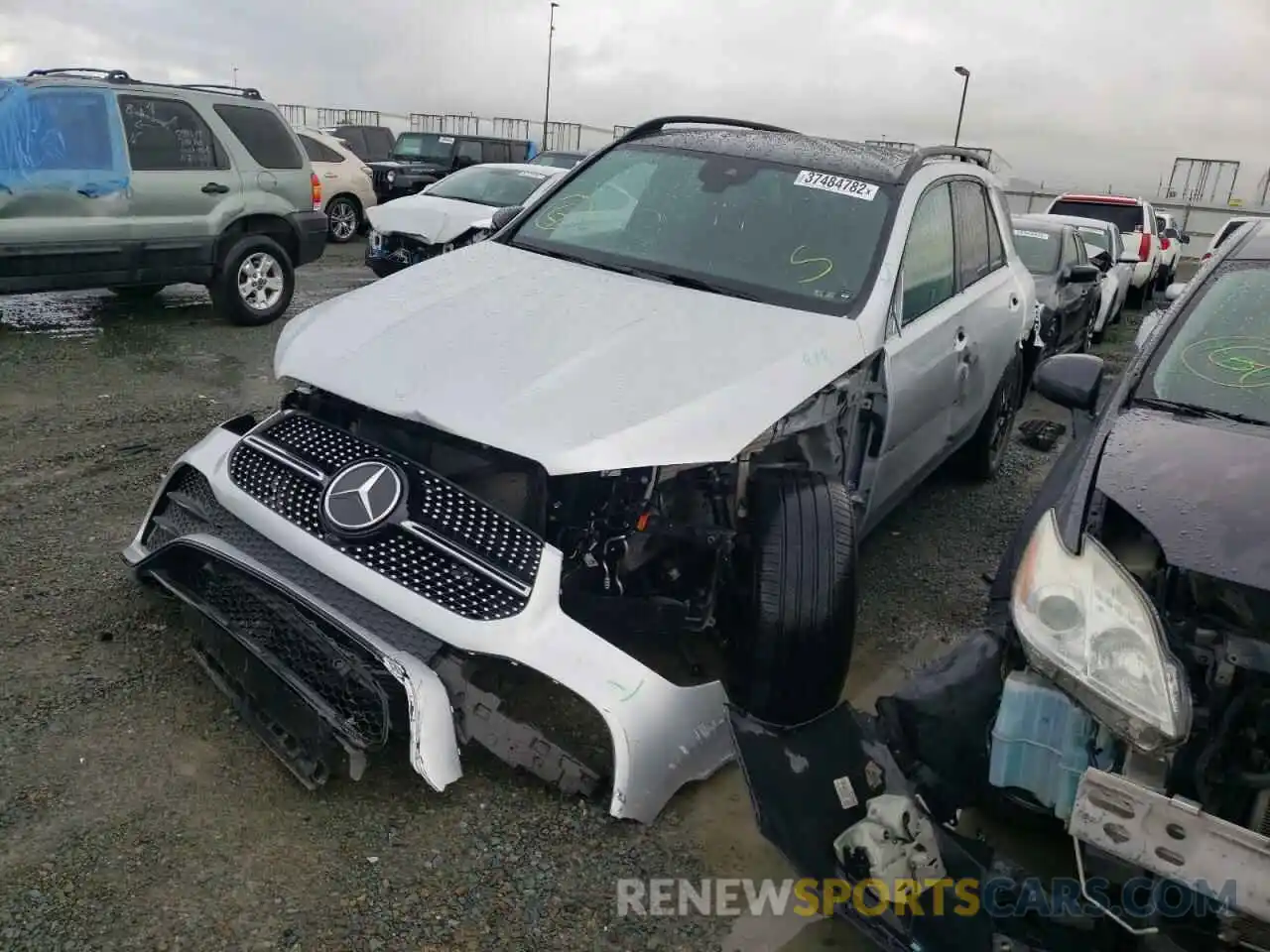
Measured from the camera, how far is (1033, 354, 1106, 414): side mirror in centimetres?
316

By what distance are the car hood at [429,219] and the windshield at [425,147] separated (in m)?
8.66

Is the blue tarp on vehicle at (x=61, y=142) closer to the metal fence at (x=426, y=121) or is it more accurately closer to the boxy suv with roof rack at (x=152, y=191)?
the boxy suv with roof rack at (x=152, y=191)

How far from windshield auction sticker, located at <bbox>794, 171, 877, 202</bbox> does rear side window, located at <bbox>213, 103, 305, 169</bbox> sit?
229 inches

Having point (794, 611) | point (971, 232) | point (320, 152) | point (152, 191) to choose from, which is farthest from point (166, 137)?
point (794, 611)

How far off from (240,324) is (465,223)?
2293 mm

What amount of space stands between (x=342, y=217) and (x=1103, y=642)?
45.7 ft

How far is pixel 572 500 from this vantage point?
2.82 m

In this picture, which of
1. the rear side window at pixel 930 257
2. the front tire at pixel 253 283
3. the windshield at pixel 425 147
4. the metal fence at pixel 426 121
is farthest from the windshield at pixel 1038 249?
the metal fence at pixel 426 121

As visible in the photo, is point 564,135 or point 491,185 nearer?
point 491,185

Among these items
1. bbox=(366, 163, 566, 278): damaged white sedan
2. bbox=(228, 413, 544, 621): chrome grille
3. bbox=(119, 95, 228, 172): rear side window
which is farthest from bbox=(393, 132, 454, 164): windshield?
bbox=(228, 413, 544, 621): chrome grille

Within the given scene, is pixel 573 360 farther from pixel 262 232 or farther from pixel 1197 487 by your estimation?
pixel 262 232

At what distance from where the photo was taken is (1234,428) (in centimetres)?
259

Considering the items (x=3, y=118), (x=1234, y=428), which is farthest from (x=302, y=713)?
(x=3, y=118)

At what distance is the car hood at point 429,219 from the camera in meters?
9.15
